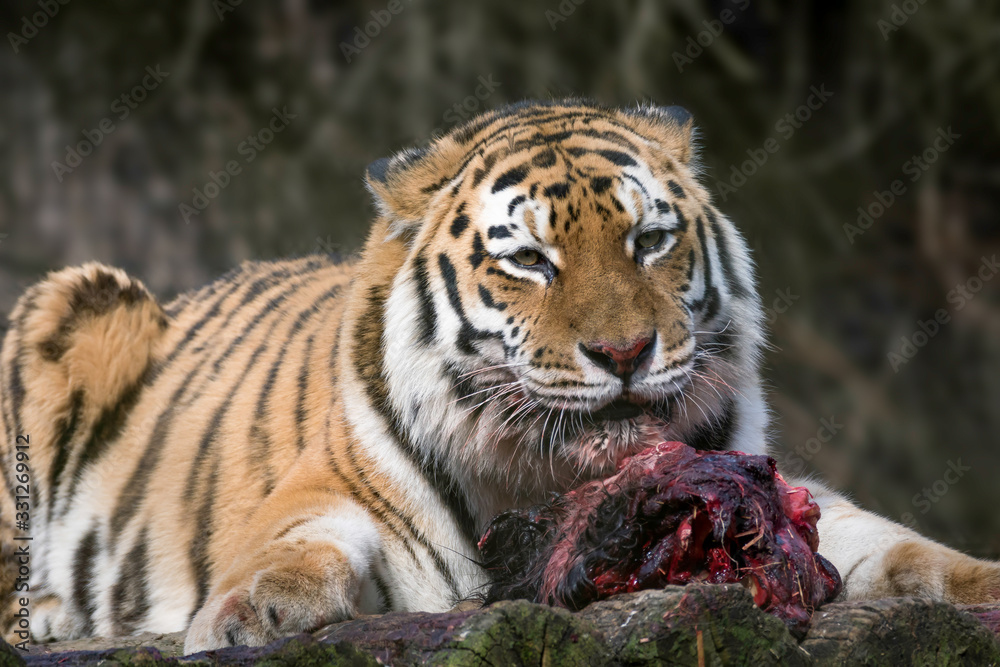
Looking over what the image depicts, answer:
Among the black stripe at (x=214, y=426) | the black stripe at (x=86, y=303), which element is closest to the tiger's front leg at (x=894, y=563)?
the black stripe at (x=214, y=426)

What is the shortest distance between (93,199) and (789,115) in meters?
3.88

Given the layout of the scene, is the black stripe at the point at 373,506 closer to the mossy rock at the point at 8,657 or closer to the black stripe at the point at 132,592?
Answer: the black stripe at the point at 132,592

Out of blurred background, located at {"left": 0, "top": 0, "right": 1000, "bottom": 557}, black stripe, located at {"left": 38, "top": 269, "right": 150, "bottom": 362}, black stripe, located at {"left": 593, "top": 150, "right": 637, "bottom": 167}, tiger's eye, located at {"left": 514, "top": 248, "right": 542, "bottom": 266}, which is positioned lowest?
tiger's eye, located at {"left": 514, "top": 248, "right": 542, "bottom": 266}

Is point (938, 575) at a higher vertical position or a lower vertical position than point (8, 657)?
lower

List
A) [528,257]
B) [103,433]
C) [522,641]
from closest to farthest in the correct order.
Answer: [522,641]
[528,257]
[103,433]

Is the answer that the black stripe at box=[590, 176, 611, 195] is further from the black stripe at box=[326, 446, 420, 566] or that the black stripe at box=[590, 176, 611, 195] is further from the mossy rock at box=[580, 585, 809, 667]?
the mossy rock at box=[580, 585, 809, 667]

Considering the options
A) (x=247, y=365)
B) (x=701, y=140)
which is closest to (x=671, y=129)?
(x=247, y=365)

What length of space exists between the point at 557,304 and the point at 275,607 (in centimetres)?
75

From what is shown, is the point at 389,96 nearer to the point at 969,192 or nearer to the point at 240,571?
the point at 969,192

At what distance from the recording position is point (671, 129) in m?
2.41

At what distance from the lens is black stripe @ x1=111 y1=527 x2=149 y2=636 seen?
2510 millimetres

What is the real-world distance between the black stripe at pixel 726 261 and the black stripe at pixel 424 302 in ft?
2.13


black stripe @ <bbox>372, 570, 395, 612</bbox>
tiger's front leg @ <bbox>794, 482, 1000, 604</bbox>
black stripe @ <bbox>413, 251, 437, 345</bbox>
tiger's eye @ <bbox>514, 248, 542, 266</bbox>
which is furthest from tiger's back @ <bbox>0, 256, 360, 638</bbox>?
tiger's front leg @ <bbox>794, 482, 1000, 604</bbox>

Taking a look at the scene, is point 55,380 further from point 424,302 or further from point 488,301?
point 488,301
